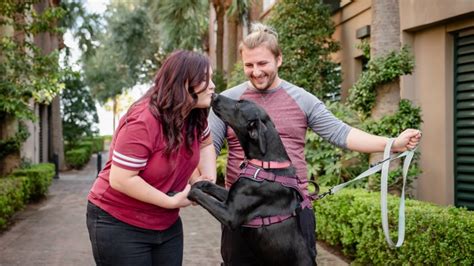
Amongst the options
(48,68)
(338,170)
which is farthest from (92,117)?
(338,170)

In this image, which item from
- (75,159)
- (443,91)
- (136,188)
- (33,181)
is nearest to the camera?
(136,188)

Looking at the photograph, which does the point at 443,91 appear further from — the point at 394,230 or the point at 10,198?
the point at 10,198

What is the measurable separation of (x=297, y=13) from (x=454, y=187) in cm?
510

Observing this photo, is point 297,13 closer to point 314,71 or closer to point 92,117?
point 314,71

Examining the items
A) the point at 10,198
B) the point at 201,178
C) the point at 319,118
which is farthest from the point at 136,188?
the point at 10,198

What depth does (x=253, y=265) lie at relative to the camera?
3266 millimetres

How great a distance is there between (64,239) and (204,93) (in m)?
6.86

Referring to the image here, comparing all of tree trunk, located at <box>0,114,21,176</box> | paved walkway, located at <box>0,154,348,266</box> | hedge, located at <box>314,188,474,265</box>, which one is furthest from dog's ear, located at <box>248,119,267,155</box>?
tree trunk, located at <box>0,114,21,176</box>

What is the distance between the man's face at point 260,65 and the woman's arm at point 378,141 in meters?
0.59

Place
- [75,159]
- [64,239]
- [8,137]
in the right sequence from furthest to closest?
[75,159]
[8,137]
[64,239]

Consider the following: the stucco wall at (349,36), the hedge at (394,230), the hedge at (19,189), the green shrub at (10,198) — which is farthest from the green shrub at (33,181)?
the hedge at (394,230)

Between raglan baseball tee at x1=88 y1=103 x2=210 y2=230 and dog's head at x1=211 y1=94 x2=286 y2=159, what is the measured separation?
0.59ft

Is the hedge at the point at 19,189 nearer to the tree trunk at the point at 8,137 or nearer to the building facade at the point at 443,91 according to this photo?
the tree trunk at the point at 8,137

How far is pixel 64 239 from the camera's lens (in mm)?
9016
